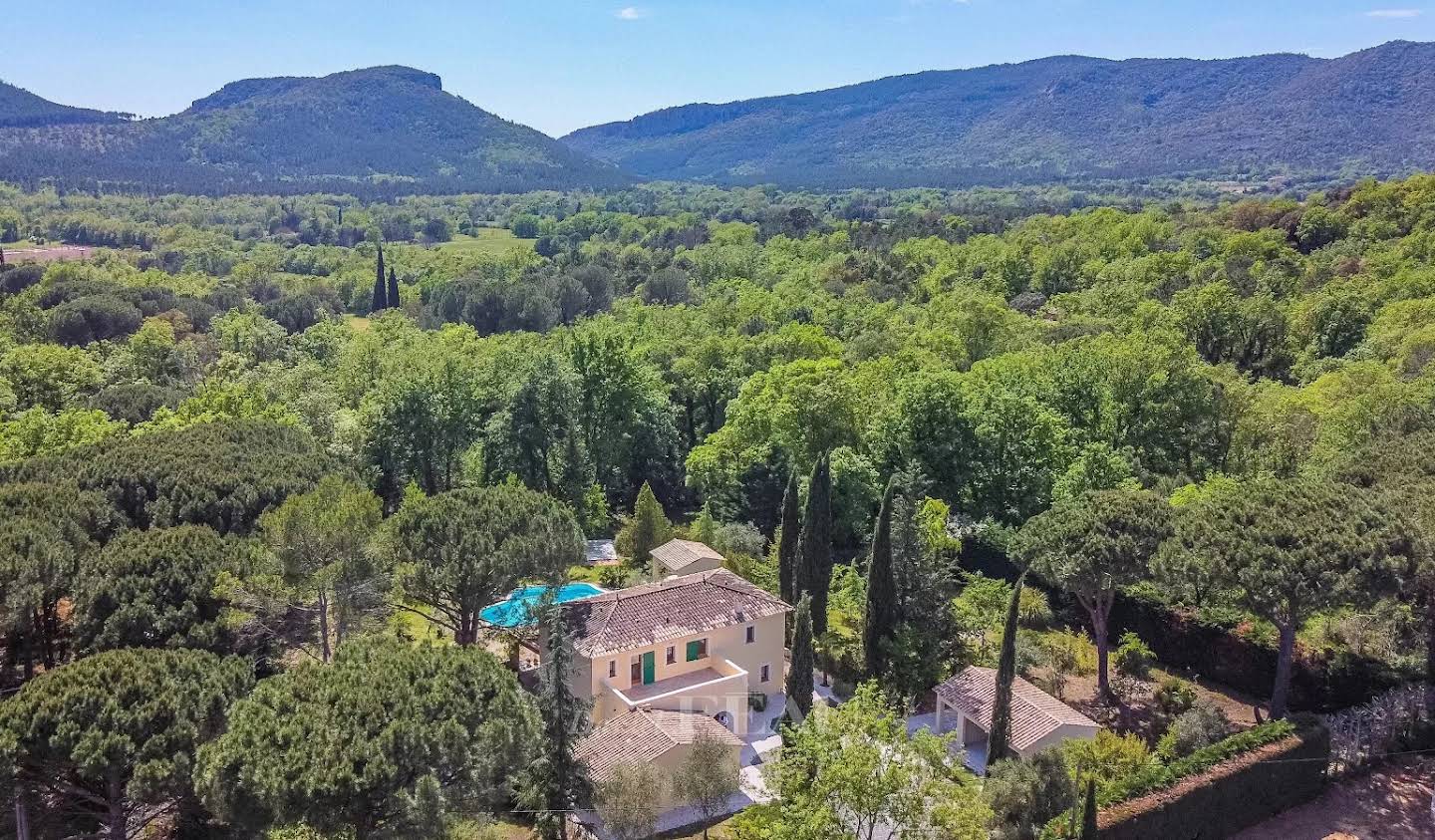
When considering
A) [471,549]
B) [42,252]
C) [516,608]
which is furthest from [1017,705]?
[42,252]

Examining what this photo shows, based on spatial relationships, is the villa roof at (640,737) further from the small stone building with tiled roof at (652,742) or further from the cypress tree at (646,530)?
the cypress tree at (646,530)

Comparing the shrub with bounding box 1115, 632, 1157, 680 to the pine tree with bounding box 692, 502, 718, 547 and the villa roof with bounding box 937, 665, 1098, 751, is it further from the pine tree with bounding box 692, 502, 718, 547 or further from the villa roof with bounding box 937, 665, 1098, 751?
the pine tree with bounding box 692, 502, 718, 547

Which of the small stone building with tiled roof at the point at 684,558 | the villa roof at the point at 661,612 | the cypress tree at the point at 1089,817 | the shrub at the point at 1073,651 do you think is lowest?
the shrub at the point at 1073,651

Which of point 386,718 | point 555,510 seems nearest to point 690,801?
point 386,718

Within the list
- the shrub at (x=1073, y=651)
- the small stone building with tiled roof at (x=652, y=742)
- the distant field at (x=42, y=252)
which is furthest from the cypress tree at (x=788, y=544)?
the distant field at (x=42, y=252)

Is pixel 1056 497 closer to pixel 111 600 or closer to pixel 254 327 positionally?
pixel 111 600

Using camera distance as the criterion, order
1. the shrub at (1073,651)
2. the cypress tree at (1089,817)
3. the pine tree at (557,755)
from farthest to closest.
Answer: the shrub at (1073,651) → the pine tree at (557,755) → the cypress tree at (1089,817)
